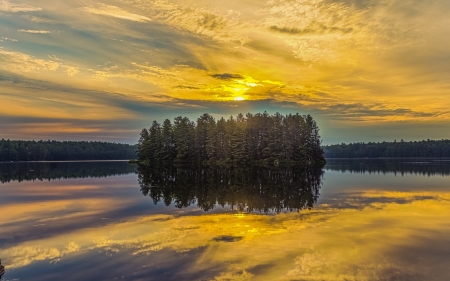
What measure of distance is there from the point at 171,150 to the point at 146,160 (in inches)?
472

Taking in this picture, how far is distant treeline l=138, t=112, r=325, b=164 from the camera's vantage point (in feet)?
362

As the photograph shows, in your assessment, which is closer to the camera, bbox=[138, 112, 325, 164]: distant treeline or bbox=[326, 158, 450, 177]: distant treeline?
bbox=[326, 158, 450, 177]: distant treeline

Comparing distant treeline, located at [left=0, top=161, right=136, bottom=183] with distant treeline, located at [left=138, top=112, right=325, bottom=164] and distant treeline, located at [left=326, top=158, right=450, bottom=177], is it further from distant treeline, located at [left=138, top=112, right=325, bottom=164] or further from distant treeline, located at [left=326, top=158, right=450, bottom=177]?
distant treeline, located at [left=326, top=158, right=450, bottom=177]

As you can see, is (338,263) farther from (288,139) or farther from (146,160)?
(146,160)

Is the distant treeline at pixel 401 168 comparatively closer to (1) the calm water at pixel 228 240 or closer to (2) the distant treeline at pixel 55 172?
(1) the calm water at pixel 228 240

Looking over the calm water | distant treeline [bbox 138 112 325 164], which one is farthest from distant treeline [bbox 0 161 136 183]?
the calm water

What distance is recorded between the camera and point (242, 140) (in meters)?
110

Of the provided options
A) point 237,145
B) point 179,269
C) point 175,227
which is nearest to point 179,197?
point 175,227

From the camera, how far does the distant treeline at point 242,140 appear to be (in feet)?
362

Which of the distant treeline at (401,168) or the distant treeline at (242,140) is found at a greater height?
the distant treeline at (242,140)

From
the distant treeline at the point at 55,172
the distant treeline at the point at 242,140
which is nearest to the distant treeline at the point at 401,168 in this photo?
the distant treeline at the point at 242,140

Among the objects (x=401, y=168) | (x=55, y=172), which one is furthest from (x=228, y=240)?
(x=401, y=168)

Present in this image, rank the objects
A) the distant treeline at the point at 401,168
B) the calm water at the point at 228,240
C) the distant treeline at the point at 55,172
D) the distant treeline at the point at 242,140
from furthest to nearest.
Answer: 1. the distant treeline at the point at 242,140
2. the distant treeline at the point at 401,168
3. the distant treeline at the point at 55,172
4. the calm water at the point at 228,240

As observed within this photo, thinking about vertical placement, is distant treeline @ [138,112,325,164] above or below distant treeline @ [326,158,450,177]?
above
